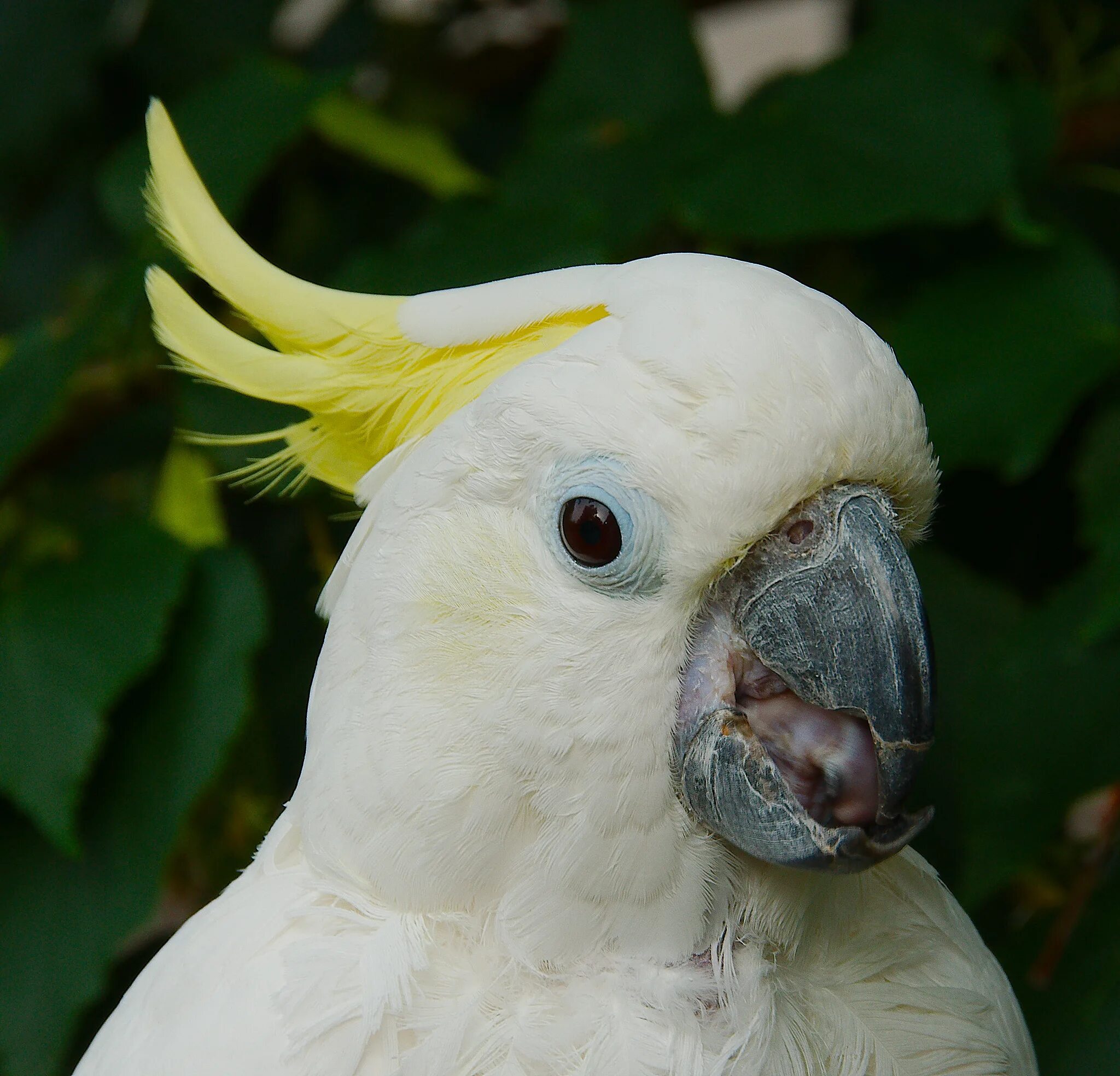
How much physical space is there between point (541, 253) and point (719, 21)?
179 cm

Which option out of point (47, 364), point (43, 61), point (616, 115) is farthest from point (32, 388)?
point (616, 115)

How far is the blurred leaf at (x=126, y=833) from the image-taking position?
51.8 inches

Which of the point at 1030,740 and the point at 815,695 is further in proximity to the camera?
the point at 1030,740

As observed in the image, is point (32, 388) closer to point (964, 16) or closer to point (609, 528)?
point (609, 528)

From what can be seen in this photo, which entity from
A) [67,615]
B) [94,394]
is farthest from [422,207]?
[67,615]

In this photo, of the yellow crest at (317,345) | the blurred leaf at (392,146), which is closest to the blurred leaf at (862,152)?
the blurred leaf at (392,146)

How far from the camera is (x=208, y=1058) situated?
881mm

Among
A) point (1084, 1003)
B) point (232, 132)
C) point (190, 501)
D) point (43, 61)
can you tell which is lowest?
point (1084, 1003)

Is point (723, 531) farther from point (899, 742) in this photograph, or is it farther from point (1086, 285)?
point (1086, 285)

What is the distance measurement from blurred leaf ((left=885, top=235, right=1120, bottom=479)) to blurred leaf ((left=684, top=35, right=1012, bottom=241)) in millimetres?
117

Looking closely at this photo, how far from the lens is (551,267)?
137 centimetres

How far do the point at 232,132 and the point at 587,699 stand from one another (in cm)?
101

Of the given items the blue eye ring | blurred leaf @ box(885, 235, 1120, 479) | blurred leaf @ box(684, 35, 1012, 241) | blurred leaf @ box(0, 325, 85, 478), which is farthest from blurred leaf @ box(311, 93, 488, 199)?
the blue eye ring

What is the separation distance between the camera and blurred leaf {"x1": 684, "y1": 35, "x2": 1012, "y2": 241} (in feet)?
4.78
